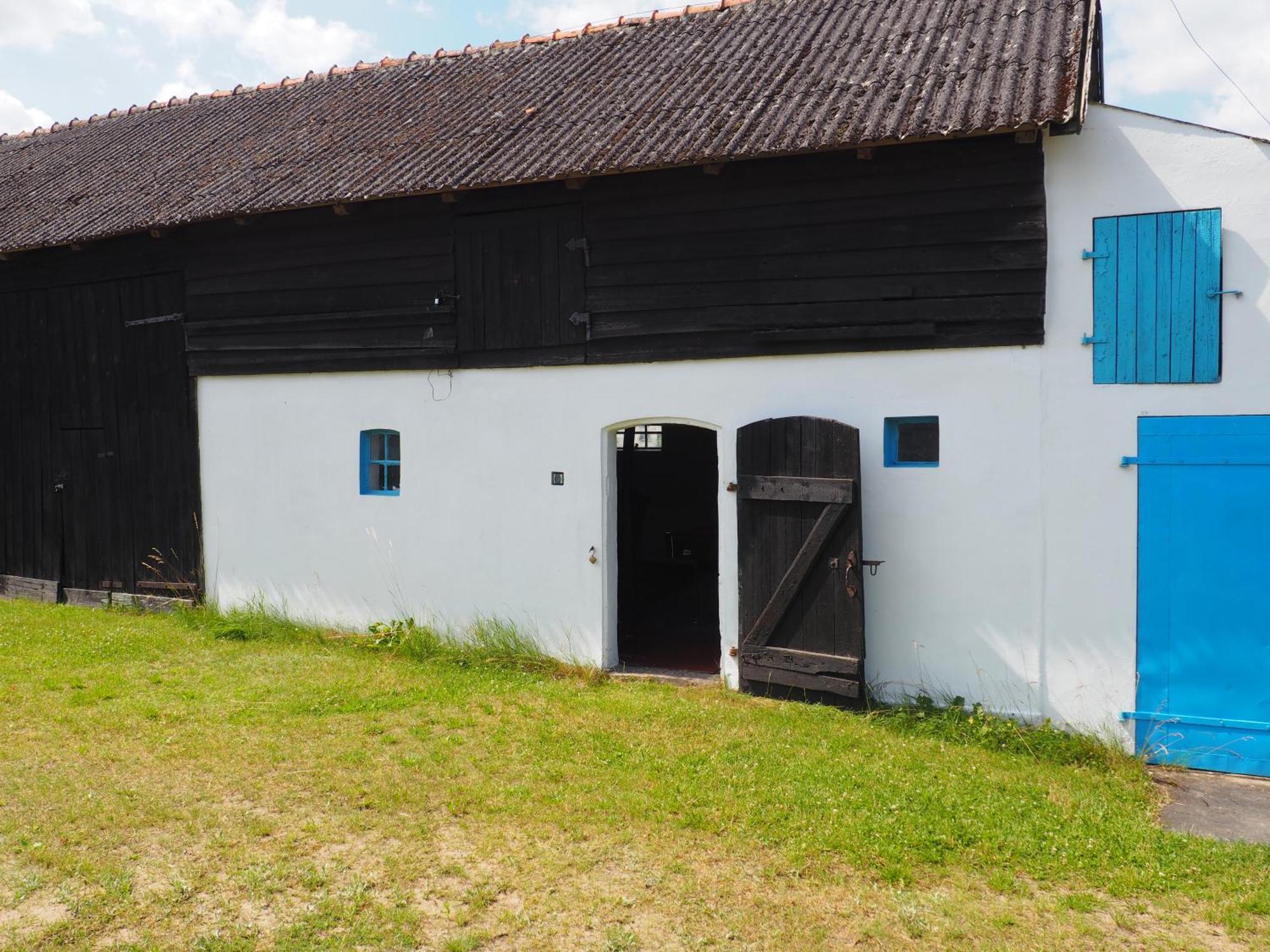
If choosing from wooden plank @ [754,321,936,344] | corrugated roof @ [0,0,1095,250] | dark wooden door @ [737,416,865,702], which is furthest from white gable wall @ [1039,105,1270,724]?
dark wooden door @ [737,416,865,702]

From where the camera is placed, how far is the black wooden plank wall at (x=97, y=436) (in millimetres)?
10164

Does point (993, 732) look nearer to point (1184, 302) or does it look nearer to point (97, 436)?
point (1184, 302)

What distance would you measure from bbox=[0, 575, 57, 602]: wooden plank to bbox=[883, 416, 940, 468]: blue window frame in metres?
9.53

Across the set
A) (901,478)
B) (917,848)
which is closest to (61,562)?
(901,478)

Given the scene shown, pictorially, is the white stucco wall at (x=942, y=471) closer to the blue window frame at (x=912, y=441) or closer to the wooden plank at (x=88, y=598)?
the blue window frame at (x=912, y=441)

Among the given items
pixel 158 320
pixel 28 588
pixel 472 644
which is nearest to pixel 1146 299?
pixel 472 644

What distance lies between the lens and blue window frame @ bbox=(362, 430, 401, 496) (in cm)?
909

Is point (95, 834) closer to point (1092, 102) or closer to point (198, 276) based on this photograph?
point (198, 276)

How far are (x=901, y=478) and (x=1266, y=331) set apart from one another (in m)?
2.40

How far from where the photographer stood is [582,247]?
7.96 meters

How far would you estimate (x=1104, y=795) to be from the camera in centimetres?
555

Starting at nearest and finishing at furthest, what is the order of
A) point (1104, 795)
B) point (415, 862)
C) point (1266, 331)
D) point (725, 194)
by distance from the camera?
point (415, 862) < point (1104, 795) < point (1266, 331) < point (725, 194)

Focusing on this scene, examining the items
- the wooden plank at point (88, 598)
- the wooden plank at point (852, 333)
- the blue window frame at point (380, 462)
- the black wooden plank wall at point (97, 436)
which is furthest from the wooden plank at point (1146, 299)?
the wooden plank at point (88, 598)

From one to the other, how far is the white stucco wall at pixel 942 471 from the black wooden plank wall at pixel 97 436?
258 centimetres
